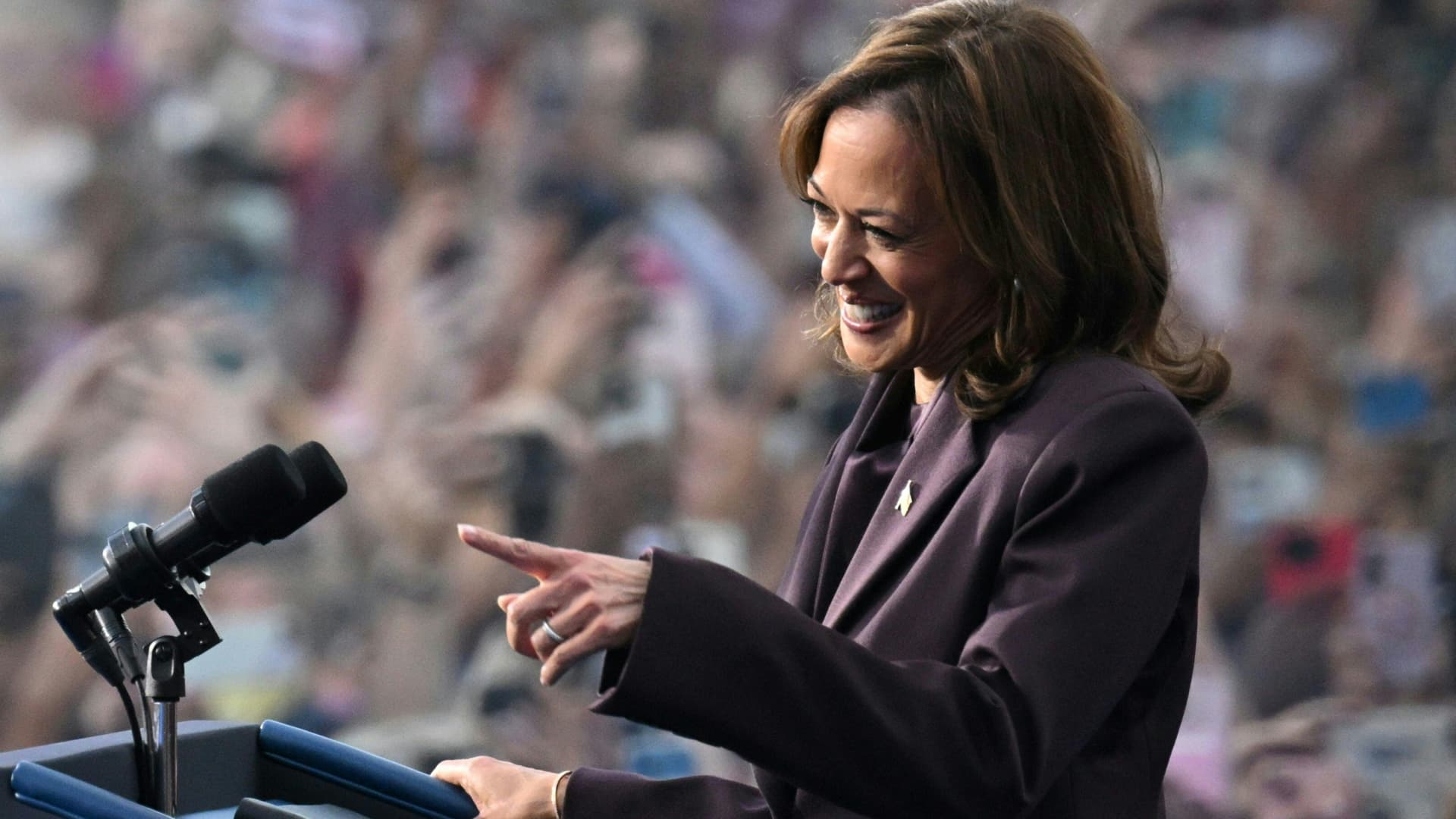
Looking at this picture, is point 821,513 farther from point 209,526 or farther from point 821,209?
point 209,526

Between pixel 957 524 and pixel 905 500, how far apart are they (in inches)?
4.3

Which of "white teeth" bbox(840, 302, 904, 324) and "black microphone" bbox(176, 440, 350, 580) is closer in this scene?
"black microphone" bbox(176, 440, 350, 580)

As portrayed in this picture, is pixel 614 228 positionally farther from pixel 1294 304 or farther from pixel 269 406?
pixel 1294 304

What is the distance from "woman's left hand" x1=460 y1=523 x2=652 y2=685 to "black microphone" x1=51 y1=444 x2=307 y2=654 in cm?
29

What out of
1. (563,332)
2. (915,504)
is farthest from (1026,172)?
(563,332)

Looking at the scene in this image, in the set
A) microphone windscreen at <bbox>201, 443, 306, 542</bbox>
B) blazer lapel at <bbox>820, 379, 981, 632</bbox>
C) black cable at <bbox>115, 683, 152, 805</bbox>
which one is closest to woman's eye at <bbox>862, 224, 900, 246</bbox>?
blazer lapel at <bbox>820, 379, 981, 632</bbox>

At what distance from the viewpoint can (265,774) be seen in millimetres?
1812

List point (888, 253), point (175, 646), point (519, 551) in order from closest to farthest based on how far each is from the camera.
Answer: point (519, 551)
point (175, 646)
point (888, 253)

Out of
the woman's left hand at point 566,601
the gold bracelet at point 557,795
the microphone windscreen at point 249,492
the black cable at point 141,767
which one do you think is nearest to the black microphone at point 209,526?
the microphone windscreen at point 249,492

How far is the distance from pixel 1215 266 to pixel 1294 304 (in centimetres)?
30

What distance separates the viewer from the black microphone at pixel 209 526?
1533 mm

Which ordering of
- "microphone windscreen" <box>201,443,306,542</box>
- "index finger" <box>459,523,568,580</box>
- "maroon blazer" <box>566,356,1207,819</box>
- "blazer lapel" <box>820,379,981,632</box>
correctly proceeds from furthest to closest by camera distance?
"blazer lapel" <box>820,379,981,632</box>
"microphone windscreen" <box>201,443,306,542</box>
"maroon blazer" <box>566,356,1207,819</box>
"index finger" <box>459,523,568,580</box>

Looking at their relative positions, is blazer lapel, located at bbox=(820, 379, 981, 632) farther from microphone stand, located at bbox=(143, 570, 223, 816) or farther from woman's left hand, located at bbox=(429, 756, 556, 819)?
microphone stand, located at bbox=(143, 570, 223, 816)

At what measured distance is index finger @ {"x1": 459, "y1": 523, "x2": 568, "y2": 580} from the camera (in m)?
1.28
